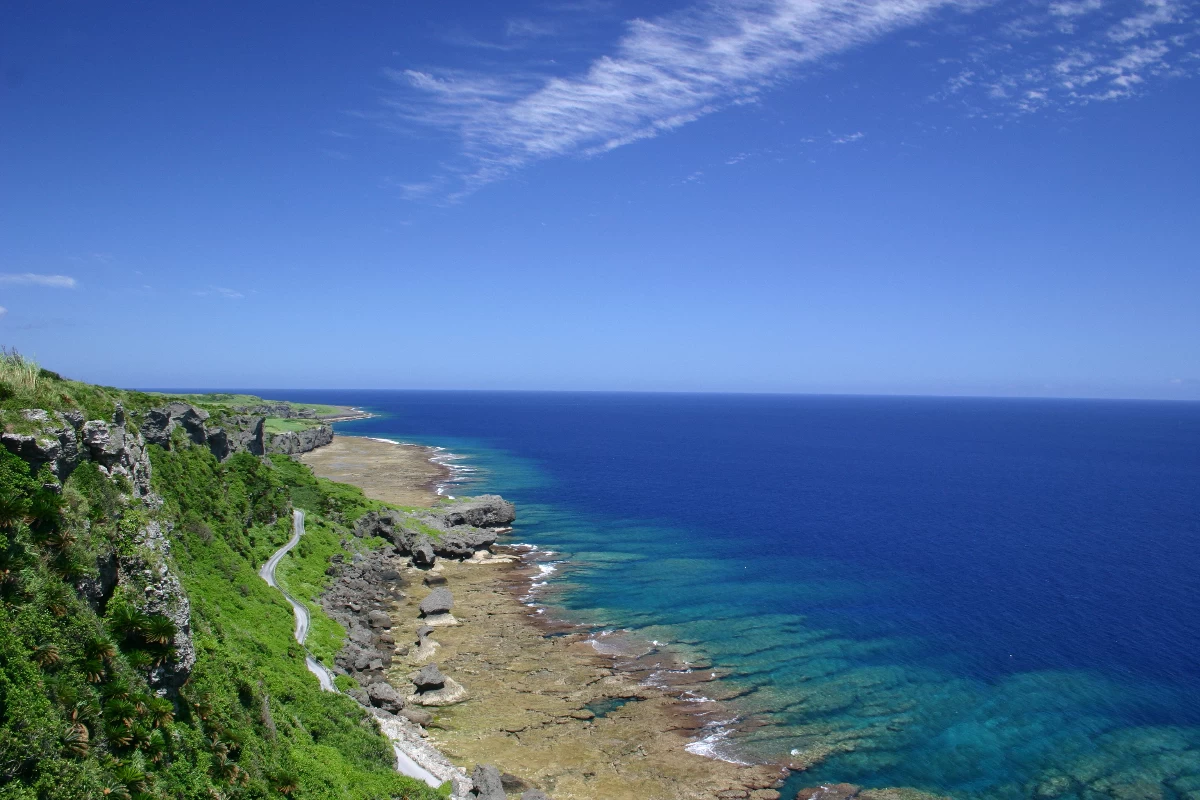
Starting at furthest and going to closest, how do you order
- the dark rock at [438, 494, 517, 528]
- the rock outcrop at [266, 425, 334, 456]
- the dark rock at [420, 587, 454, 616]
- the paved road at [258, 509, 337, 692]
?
the rock outcrop at [266, 425, 334, 456]
the dark rock at [438, 494, 517, 528]
the dark rock at [420, 587, 454, 616]
the paved road at [258, 509, 337, 692]

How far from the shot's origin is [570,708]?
48.3 m

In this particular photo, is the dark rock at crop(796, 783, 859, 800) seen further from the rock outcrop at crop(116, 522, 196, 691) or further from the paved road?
the rock outcrop at crop(116, 522, 196, 691)

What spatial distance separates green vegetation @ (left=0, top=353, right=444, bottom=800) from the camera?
Answer: 61.5 ft

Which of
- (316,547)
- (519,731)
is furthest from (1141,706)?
(316,547)

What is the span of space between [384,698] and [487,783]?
12800 mm

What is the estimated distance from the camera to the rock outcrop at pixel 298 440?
148100mm

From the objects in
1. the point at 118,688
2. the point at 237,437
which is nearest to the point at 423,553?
Result: the point at 237,437

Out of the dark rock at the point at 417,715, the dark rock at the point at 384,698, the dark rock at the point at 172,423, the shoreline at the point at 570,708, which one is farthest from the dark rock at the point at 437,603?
the dark rock at the point at 172,423

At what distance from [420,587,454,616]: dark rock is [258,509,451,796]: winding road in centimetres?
1207

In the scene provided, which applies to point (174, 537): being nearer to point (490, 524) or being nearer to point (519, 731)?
point (519, 731)

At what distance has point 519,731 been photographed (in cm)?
4512

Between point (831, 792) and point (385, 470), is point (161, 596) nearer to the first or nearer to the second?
point (831, 792)

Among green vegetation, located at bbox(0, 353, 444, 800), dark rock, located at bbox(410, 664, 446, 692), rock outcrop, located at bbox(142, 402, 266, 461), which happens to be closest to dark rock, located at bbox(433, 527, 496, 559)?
rock outcrop, located at bbox(142, 402, 266, 461)

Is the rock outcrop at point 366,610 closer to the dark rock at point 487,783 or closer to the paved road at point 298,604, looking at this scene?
the paved road at point 298,604
